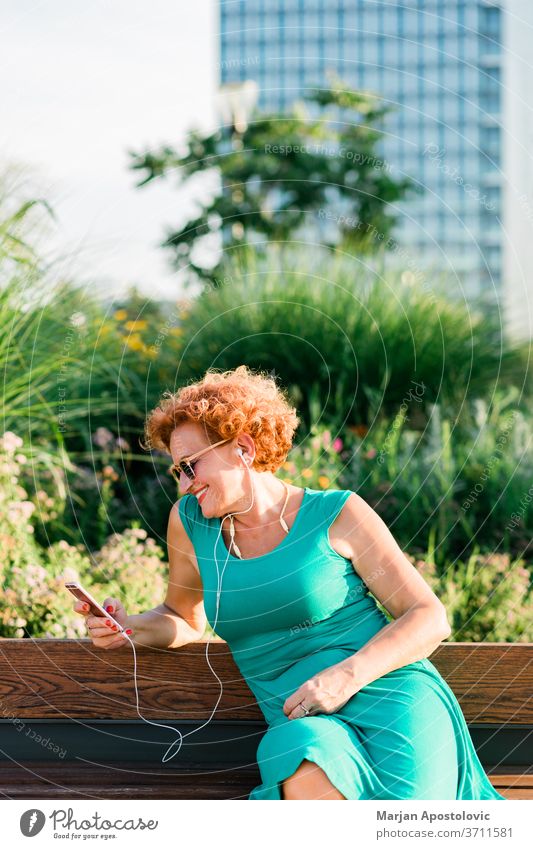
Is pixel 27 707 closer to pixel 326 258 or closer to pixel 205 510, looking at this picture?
pixel 205 510

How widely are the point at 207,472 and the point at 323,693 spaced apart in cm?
58

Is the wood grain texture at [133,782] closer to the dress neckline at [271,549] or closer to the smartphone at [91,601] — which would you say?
the smartphone at [91,601]

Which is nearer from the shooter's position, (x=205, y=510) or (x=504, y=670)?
(x=205, y=510)

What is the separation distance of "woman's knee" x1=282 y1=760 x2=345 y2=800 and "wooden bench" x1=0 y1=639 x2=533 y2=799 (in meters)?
0.49

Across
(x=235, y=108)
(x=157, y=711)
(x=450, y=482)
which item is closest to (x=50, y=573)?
(x=157, y=711)

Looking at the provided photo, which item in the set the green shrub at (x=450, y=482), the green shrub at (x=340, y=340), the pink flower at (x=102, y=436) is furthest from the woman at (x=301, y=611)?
the green shrub at (x=340, y=340)

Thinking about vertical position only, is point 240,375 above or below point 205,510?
above

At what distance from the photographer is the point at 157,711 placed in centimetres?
265

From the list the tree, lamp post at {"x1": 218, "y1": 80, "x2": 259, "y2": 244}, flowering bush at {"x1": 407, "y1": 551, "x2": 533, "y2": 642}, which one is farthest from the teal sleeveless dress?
the tree

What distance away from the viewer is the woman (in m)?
2.15

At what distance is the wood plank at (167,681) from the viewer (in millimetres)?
2584

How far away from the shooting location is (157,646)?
253 cm
